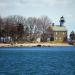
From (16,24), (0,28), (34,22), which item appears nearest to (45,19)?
(34,22)

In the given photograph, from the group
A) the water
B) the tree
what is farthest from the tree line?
the water

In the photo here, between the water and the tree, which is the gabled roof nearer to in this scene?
the tree

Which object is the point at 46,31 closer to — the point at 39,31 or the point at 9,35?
the point at 39,31

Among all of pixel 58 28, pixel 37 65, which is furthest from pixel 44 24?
pixel 37 65

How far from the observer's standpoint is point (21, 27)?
13100 cm

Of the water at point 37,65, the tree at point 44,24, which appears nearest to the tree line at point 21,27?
the tree at point 44,24

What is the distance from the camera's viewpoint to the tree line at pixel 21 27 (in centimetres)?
13038

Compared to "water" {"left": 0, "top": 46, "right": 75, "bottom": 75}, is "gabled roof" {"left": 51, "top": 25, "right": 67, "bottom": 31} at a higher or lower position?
higher

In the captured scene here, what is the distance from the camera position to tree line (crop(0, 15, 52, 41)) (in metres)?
130

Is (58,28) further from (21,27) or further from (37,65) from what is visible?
(37,65)

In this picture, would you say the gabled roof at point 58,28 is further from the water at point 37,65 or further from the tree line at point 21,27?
the water at point 37,65

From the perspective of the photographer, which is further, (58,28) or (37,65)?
(58,28)

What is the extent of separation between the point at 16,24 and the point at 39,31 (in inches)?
516

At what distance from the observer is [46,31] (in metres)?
142
